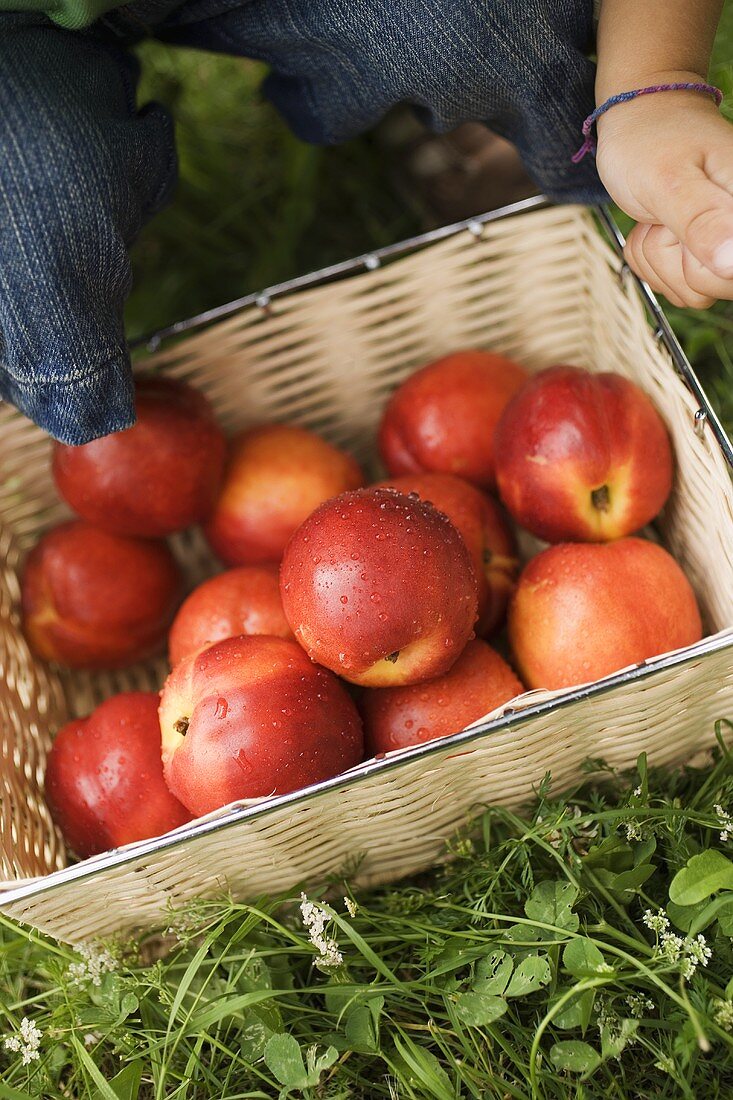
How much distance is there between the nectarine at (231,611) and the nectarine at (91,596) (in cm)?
11

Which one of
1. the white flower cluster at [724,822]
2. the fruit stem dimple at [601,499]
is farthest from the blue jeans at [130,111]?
the white flower cluster at [724,822]

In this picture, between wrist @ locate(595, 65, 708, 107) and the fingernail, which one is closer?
the fingernail

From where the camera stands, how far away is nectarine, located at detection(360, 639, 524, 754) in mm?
922

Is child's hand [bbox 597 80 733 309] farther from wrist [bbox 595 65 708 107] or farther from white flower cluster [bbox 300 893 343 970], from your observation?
white flower cluster [bbox 300 893 343 970]

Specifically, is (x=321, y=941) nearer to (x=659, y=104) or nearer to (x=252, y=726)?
(x=252, y=726)

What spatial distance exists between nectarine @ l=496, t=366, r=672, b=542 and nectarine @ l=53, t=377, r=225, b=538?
1.15 ft

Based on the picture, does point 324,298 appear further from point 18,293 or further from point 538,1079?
point 538,1079

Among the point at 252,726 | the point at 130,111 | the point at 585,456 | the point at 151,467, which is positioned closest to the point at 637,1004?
the point at 252,726

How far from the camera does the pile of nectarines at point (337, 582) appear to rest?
858 mm

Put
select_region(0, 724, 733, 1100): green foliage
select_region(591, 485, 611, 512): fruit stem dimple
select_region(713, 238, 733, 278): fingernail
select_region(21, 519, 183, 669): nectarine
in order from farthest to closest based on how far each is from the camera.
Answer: select_region(21, 519, 183, 669): nectarine, select_region(591, 485, 611, 512): fruit stem dimple, select_region(0, 724, 733, 1100): green foliage, select_region(713, 238, 733, 278): fingernail

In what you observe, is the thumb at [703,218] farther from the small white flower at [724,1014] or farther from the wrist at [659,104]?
the small white flower at [724,1014]

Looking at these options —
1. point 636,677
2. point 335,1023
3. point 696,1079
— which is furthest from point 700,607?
point 335,1023

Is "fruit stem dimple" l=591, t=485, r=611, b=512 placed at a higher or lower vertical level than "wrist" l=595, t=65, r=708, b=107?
lower

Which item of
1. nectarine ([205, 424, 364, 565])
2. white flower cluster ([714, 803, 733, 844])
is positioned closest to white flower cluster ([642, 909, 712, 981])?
white flower cluster ([714, 803, 733, 844])
